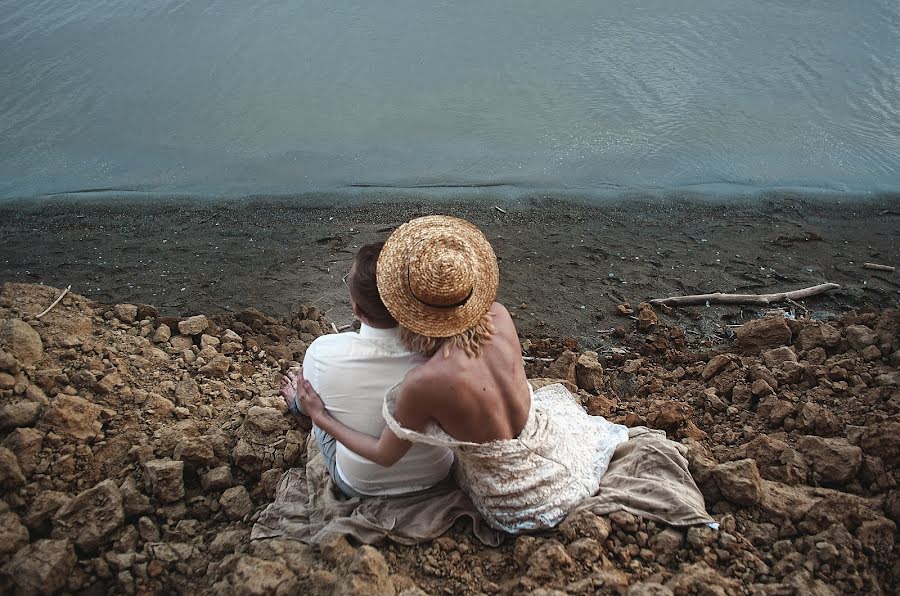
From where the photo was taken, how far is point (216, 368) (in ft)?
12.6

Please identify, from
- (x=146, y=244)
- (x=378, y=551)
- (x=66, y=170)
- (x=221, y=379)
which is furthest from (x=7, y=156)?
(x=378, y=551)

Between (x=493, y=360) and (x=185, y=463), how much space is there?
155cm

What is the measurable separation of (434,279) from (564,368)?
83.0 inches

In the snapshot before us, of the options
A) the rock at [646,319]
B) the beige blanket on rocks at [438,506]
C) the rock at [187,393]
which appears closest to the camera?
the beige blanket on rocks at [438,506]

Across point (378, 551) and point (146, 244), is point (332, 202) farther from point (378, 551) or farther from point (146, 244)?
point (378, 551)

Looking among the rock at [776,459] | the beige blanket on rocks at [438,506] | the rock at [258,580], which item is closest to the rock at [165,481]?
the beige blanket on rocks at [438,506]

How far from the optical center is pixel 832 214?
20.5ft

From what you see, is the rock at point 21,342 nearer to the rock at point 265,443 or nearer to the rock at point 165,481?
the rock at point 165,481

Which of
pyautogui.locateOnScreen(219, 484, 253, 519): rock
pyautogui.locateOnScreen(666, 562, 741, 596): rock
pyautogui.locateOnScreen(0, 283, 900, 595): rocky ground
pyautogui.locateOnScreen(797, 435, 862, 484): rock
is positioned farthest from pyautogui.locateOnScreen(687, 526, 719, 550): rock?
pyautogui.locateOnScreen(219, 484, 253, 519): rock

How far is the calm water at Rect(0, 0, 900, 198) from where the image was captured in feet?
22.2

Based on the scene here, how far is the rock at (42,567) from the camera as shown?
2.45 metres

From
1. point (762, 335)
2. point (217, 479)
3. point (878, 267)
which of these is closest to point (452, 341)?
point (217, 479)

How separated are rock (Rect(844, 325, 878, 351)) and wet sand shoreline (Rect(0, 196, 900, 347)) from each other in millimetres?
992

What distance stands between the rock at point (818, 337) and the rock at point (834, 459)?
115cm
